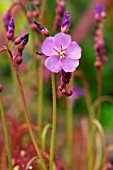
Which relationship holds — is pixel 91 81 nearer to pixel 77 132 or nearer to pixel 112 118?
pixel 112 118

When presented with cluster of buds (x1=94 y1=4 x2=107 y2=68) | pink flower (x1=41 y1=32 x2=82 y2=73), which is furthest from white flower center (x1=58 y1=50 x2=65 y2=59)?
cluster of buds (x1=94 y1=4 x2=107 y2=68)

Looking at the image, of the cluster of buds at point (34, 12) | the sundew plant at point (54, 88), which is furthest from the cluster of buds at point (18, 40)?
the cluster of buds at point (34, 12)

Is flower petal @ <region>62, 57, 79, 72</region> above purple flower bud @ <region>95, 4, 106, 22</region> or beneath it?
beneath

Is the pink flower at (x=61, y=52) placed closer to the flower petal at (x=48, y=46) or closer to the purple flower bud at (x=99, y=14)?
the flower petal at (x=48, y=46)

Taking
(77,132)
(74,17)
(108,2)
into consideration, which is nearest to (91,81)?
(74,17)

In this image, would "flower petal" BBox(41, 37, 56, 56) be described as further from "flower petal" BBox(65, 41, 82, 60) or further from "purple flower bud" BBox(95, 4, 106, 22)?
"purple flower bud" BBox(95, 4, 106, 22)

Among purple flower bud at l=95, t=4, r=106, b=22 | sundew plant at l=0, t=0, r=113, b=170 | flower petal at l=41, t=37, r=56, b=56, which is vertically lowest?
sundew plant at l=0, t=0, r=113, b=170

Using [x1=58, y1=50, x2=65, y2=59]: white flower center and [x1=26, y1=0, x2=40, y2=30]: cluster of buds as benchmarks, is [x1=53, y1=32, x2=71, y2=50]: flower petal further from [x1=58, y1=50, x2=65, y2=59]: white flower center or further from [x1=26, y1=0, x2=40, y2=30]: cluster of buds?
[x1=26, y1=0, x2=40, y2=30]: cluster of buds

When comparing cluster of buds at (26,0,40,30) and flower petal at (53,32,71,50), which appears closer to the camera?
flower petal at (53,32,71,50)
